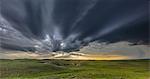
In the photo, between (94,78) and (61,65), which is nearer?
(94,78)

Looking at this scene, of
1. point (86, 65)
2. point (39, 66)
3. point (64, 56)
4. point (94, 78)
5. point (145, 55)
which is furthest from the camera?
point (86, 65)

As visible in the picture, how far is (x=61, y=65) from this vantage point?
62938 millimetres

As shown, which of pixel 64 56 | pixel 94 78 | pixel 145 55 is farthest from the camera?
pixel 94 78

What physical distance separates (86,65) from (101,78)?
2885 centimetres

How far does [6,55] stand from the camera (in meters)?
33.4

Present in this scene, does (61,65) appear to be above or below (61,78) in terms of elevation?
above

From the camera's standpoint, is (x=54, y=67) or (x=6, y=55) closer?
(x=6, y=55)

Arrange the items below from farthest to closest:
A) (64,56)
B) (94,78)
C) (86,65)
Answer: (86,65)
(94,78)
(64,56)

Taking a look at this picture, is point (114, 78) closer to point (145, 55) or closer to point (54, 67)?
point (145, 55)

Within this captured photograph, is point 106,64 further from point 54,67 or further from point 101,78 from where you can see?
point 101,78

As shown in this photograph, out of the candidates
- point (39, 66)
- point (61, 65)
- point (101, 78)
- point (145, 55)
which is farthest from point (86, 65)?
point (145, 55)

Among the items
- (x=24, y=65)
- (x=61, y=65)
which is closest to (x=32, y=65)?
(x=24, y=65)

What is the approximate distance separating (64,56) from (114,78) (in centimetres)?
995

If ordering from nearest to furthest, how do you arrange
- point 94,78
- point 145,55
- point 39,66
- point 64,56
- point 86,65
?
point 145,55 < point 64,56 < point 94,78 < point 39,66 < point 86,65
